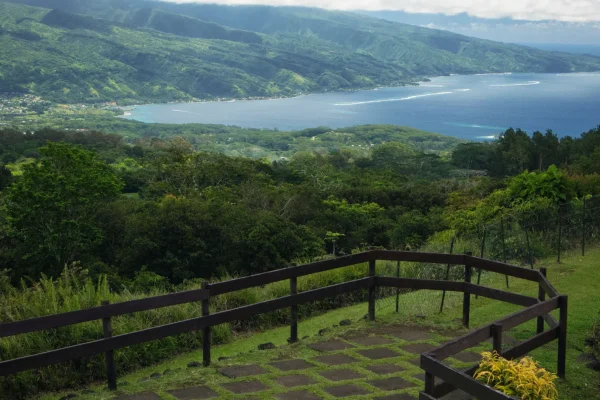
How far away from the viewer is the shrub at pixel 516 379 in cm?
512

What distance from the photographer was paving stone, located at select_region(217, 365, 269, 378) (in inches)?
287

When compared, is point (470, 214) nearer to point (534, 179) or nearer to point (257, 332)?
point (534, 179)

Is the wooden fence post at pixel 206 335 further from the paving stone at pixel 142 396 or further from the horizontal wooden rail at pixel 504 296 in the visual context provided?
the horizontal wooden rail at pixel 504 296

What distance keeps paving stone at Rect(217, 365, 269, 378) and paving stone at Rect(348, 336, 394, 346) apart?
4.75 ft

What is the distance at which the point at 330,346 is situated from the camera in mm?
8211

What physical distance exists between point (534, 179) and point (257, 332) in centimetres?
1283

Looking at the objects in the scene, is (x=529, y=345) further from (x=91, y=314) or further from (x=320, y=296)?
(x=91, y=314)

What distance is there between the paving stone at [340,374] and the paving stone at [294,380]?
0.19m

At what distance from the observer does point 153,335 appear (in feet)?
24.0

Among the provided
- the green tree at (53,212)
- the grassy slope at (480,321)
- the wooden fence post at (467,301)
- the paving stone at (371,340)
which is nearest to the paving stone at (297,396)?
the grassy slope at (480,321)

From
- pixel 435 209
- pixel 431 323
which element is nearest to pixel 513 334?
pixel 431 323

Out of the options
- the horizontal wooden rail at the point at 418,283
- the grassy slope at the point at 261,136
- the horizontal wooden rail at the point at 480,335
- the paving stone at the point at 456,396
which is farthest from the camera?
the grassy slope at the point at 261,136

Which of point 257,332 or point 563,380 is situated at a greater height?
point 563,380

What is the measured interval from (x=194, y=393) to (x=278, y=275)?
6.08 ft
